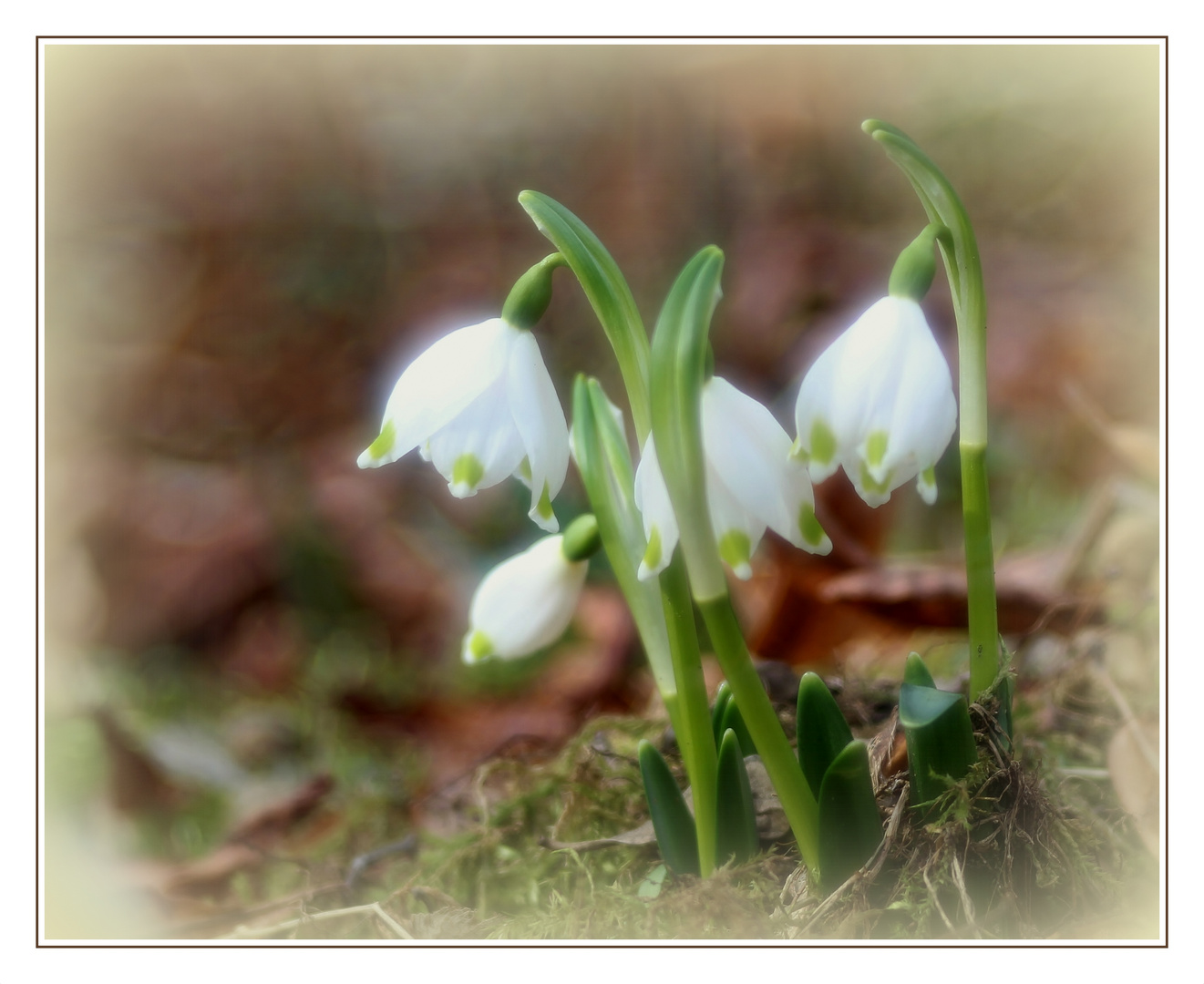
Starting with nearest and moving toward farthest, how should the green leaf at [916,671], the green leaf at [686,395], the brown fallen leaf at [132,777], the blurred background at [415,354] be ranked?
the green leaf at [686,395] → the green leaf at [916,671] → the blurred background at [415,354] → the brown fallen leaf at [132,777]

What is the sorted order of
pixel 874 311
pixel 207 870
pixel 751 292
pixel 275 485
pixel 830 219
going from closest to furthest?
pixel 874 311 → pixel 207 870 → pixel 830 219 → pixel 751 292 → pixel 275 485

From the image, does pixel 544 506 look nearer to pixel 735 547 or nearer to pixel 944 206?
pixel 735 547

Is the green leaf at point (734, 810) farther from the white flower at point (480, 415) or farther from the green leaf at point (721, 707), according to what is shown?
the white flower at point (480, 415)

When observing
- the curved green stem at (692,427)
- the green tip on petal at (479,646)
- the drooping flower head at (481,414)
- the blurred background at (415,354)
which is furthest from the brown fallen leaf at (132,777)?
the curved green stem at (692,427)

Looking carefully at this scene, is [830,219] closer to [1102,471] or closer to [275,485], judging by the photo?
[1102,471]

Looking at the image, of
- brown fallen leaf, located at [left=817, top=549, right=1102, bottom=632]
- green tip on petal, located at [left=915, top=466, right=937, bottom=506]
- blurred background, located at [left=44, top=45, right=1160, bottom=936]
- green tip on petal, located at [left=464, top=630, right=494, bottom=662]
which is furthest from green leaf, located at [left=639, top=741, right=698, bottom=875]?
brown fallen leaf, located at [left=817, top=549, right=1102, bottom=632]
